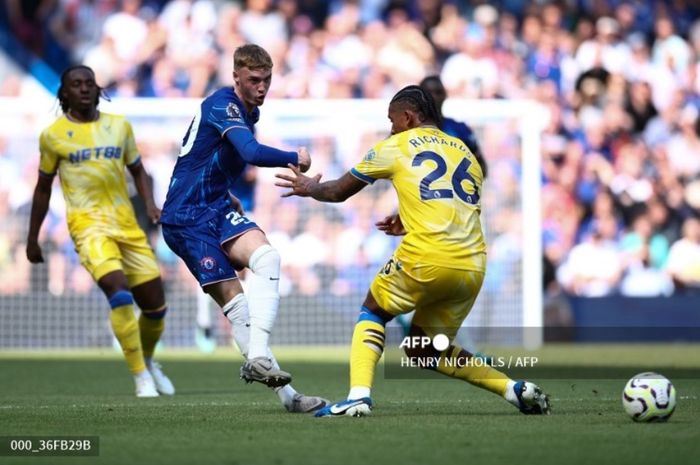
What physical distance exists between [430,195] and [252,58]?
153 cm

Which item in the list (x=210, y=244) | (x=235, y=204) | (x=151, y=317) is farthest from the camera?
(x=151, y=317)

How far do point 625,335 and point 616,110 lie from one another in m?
3.92

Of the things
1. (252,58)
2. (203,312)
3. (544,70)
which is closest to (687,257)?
(544,70)

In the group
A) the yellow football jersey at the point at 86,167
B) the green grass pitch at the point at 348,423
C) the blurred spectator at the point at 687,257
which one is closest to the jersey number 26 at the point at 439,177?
the green grass pitch at the point at 348,423

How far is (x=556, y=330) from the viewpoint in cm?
1759

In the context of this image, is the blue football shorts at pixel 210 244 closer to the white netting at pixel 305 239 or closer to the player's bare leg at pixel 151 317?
the player's bare leg at pixel 151 317

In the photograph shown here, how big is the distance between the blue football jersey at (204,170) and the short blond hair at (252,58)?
21cm

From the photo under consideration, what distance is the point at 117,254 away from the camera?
996 cm

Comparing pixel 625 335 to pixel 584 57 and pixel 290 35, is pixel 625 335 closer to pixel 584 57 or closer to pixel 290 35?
pixel 584 57

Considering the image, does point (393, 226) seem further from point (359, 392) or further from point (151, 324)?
point (151, 324)

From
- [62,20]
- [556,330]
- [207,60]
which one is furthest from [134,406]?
[62,20]

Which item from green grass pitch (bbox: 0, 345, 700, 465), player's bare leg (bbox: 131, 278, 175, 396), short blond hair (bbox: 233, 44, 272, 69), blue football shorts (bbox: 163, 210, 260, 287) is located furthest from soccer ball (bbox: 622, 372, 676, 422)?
player's bare leg (bbox: 131, 278, 175, 396)

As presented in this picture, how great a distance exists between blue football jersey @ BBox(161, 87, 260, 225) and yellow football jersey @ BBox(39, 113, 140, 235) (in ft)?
6.21

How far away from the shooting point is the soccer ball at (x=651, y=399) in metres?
6.88
